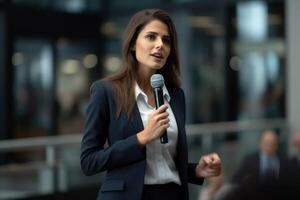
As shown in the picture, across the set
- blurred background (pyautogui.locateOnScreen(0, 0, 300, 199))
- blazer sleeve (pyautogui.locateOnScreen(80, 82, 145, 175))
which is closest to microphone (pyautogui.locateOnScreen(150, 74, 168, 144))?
blazer sleeve (pyautogui.locateOnScreen(80, 82, 145, 175))

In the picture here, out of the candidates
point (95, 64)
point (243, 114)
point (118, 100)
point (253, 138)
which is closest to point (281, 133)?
point (253, 138)

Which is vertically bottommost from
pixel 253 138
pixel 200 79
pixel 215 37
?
pixel 253 138

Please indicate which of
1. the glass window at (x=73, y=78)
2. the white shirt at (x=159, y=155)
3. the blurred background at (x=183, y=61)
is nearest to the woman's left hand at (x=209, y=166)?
the white shirt at (x=159, y=155)

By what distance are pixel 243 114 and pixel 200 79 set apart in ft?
3.53

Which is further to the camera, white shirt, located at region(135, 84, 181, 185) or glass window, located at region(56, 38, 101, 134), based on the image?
glass window, located at region(56, 38, 101, 134)

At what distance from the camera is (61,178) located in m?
7.29

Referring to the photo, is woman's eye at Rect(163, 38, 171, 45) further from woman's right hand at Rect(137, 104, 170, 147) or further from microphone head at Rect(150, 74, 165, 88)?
woman's right hand at Rect(137, 104, 170, 147)

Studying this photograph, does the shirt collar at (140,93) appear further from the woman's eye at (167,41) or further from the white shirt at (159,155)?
the woman's eye at (167,41)

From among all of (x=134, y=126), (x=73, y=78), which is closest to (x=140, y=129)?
(x=134, y=126)

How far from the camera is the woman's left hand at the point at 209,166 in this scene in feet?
7.82

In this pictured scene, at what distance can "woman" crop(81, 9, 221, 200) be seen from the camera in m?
2.22

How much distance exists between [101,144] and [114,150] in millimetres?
107

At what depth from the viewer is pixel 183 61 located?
524 inches

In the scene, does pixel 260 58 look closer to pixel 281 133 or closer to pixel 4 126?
pixel 281 133
